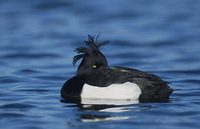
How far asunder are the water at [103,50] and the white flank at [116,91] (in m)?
0.26

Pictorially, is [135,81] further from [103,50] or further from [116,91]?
[103,50]

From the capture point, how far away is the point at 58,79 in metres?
17.5

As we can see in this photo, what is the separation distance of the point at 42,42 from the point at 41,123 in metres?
10.5

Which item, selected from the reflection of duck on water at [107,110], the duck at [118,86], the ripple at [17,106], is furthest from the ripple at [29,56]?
the reflection of duck on water at [107,110]

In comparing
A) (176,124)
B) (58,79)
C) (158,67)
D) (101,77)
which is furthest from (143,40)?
(176,124)

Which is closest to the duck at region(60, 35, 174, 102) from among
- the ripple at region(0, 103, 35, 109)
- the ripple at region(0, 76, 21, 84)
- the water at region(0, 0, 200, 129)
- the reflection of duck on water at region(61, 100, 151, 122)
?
the reflection of duck on water at region(61, 100, 151, 122)

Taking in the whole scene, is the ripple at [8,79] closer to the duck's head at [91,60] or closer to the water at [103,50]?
the water at [103,50]

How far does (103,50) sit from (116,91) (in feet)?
25.2

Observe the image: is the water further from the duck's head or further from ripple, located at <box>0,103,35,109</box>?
the duck's head

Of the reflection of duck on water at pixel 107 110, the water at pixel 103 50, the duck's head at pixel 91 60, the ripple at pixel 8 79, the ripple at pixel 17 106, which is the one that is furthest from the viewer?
the ripple at pixel 8 79

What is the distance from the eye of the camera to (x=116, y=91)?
46.7ft

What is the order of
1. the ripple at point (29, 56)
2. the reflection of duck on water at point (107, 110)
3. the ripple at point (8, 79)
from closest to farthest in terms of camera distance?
the reflection of duck on water at point (107, 110) → the ripple at point (8, 79) → the ripple at point (29, 56)

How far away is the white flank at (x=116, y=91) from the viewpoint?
1421 centimetres

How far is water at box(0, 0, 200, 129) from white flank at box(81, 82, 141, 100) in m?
0.26
